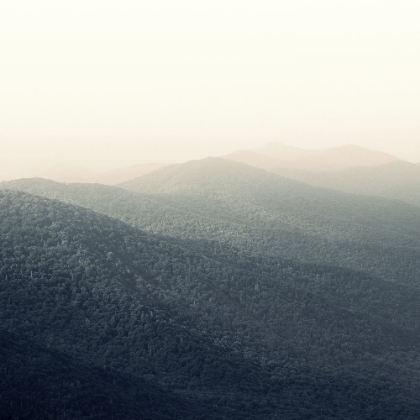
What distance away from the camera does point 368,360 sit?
59.0 metres

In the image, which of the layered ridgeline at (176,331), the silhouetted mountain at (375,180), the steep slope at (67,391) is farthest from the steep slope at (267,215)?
the steep slope at (67,391)

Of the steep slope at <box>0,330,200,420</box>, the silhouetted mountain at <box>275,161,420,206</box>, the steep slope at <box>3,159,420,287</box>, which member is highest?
the silhouetted mountain at <box>275,161,420,206</box>

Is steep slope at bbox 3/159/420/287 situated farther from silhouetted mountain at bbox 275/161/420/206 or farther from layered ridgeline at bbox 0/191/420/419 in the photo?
silhouetted mountain at bbox 275/161/420/206

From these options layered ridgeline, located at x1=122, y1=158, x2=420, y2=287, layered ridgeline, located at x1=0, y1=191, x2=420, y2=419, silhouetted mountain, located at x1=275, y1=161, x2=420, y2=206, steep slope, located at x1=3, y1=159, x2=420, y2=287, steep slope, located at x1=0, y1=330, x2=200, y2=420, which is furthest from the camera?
silhouetted mountain, located at x1=275, y1=161, x2=420, y2=206

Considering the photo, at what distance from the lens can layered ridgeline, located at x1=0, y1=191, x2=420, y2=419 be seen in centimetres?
4212

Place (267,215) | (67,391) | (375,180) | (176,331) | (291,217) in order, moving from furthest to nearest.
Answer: (375,180) < (267,215) < (291,217) < (176,331) < (67,391)

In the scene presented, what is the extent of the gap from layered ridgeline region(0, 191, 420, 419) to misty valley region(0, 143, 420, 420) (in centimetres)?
16

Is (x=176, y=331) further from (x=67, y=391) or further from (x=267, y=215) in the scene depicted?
(x=267, y=215)

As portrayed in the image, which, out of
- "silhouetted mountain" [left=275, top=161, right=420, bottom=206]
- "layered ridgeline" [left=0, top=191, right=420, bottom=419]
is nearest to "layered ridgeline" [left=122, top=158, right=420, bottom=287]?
"layered ridgeline" [left=0, top=191, right=420, bottom=419]

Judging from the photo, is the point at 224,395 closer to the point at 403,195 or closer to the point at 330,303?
the point at 330,303

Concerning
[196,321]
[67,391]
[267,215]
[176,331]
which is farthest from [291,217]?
[67,391]

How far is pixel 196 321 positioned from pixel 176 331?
470 centimetres

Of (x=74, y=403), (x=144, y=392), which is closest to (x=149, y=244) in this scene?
(x=144, y=392)

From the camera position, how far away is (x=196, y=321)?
2373 inches
